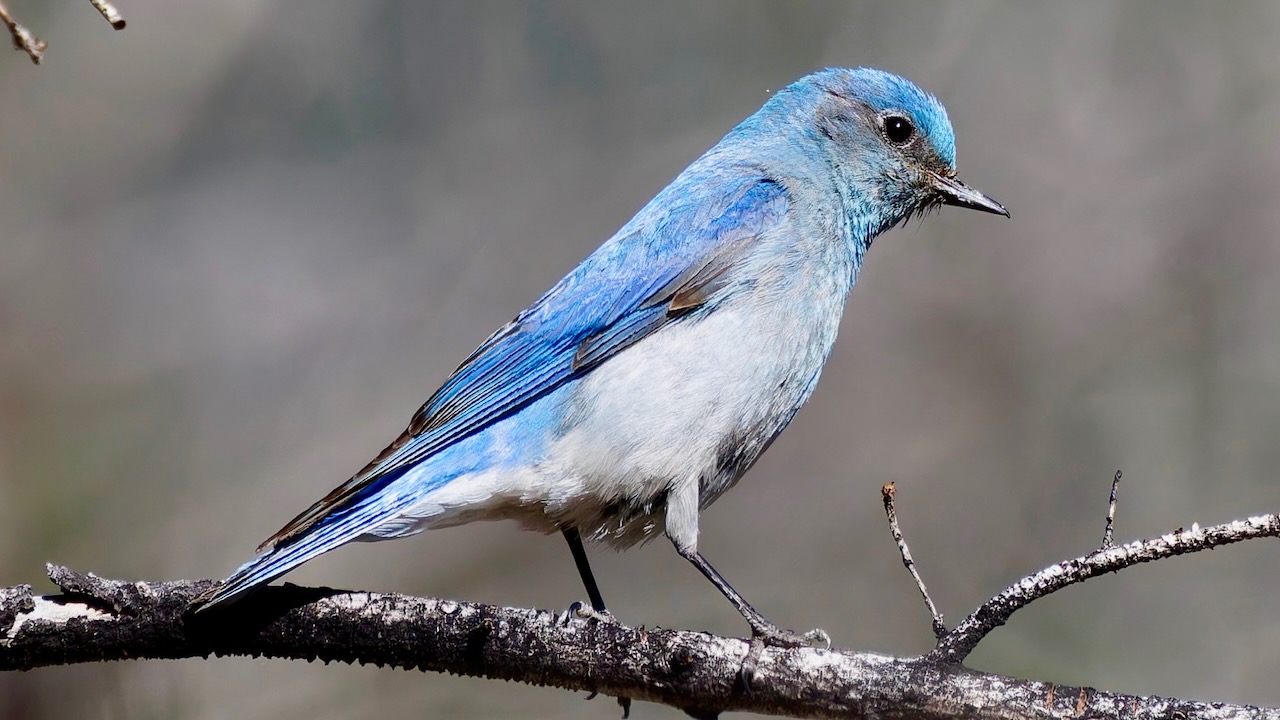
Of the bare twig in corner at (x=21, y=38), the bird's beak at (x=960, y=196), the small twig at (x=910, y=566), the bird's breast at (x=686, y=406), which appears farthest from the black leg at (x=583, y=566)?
the bare twig in corner at (x=21, y=38)

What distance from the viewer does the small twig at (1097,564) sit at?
2.46 meters

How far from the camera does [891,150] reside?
4.65 meters

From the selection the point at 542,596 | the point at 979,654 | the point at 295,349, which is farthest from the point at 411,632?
the point at 295,349

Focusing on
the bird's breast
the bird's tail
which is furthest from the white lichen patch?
the bird's breast

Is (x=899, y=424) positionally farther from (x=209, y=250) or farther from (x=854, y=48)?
(x=209, y=250)

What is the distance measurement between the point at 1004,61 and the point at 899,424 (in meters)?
2.20

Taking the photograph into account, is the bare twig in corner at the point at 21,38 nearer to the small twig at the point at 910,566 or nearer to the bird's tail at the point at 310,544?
the bird's tail at the point at 310,544

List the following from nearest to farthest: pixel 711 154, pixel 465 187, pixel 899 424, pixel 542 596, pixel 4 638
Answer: pixel 4 638 → pixel 711 154 → pixel 542 596 → pixel 899 424 → pixel 465 187

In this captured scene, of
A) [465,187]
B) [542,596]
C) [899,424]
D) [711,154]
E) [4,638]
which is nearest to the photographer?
[4,638]

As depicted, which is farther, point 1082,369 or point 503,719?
point 1082,369

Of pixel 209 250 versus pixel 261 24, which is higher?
pixel 261 24

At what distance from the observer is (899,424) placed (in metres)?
6.35

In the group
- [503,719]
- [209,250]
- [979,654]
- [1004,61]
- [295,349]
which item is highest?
[1004,61]

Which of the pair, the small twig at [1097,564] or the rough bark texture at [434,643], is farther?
the rough bark texture at [434,643]
